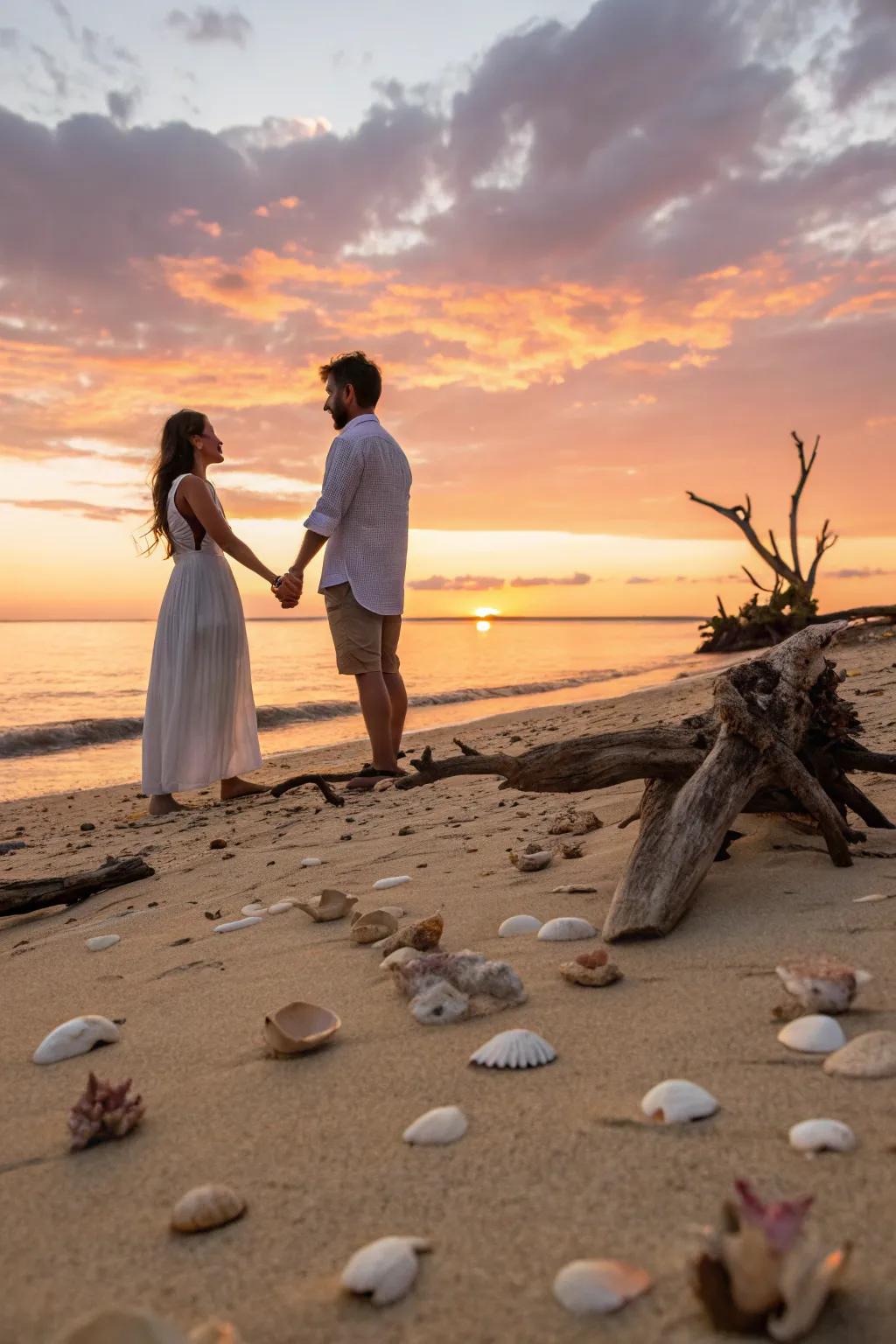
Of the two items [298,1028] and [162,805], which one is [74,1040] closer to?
[298,1028]

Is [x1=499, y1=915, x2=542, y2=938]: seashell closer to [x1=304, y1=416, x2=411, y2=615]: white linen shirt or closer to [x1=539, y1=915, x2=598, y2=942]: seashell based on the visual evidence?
[x1=539, y1=915, x2=598, y2=942]: seashell

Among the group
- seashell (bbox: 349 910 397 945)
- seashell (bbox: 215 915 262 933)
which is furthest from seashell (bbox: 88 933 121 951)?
seashell (bbox: 349 910 397 945)

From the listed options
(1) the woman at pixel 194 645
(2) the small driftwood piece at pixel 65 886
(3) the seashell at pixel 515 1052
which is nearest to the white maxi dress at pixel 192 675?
(1) the woman at pixel 194 645

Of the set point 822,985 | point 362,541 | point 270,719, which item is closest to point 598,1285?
point 822,985

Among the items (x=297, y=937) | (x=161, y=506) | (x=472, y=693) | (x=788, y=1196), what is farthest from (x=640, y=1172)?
(x=472, y=693)

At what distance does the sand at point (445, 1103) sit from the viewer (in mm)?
1256

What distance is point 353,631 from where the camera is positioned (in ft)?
20.8

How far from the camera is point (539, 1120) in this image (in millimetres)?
1644

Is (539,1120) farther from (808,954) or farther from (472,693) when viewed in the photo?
(472,693)

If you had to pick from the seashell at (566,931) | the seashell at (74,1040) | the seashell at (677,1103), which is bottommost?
the seashell at (74,1040)

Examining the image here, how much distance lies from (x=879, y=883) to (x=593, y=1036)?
1.11 metres

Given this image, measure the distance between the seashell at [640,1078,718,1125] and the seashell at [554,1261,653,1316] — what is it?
376mm

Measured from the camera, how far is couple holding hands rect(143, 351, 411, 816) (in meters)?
6.34

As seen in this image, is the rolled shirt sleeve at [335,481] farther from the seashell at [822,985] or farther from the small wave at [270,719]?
the small wave at [270,719]
